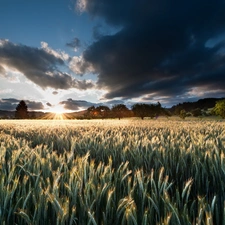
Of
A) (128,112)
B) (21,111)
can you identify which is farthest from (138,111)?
(21,111)

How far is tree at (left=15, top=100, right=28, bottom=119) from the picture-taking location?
12262cm

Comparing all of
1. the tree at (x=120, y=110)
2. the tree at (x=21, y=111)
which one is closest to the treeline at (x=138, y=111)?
the tree at (x=120, y=110)

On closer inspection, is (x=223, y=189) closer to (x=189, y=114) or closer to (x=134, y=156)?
(x=134, y=156)

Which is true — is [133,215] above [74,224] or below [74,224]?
above

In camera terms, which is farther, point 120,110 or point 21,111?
point 21,111

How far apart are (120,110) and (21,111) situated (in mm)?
54590

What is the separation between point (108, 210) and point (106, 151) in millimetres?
2243

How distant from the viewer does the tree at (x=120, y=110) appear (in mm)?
112463

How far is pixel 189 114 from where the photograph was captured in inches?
3022

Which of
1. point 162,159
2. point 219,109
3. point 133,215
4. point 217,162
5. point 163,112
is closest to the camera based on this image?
point 133,215

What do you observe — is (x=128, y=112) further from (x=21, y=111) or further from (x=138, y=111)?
(x=21, y=111)

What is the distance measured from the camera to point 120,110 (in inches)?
4535

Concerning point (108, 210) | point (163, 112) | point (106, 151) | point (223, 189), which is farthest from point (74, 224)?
point (163, 112)

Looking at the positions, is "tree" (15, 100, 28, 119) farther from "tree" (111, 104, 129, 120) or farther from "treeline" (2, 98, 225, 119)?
"tree" (111, 104, 129, 120)
